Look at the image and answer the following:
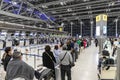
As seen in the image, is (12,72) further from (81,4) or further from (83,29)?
(83,29)

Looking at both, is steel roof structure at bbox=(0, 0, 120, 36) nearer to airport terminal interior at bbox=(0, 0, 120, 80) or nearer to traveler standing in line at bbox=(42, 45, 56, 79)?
airport terminal interior at bbox=(0, 0, 120, 80)

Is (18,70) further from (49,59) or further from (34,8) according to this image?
(34,8)

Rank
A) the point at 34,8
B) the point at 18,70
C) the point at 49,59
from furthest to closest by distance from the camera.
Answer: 1. the point at 34,8
2. the point at 49,59
3. the point at 18,70

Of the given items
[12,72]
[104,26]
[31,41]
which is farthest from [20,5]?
[12,72]

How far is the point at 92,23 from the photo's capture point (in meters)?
44.6

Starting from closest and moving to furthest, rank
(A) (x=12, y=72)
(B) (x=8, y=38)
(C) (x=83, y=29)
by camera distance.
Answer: (A) (x=12, y=72), (B) (x=8, y=38), (C) (x=83, y=29)

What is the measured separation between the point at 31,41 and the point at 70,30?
100 feet

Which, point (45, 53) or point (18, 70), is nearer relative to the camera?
point (18, 70)

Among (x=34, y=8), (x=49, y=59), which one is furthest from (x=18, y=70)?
(x=34, y=8)

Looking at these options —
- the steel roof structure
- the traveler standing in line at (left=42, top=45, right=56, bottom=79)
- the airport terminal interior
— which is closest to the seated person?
the airport terminal interior

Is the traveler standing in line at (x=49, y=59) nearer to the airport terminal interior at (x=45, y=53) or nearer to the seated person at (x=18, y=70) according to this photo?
the airport terminal interior at (x=45, y=53)

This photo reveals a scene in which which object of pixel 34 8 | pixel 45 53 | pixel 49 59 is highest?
pixel 34 8

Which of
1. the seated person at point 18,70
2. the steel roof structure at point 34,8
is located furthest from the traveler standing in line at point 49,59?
the steel roof structure at point 34,8

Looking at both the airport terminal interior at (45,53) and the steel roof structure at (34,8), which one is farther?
the steel roof structure at (34,8)
